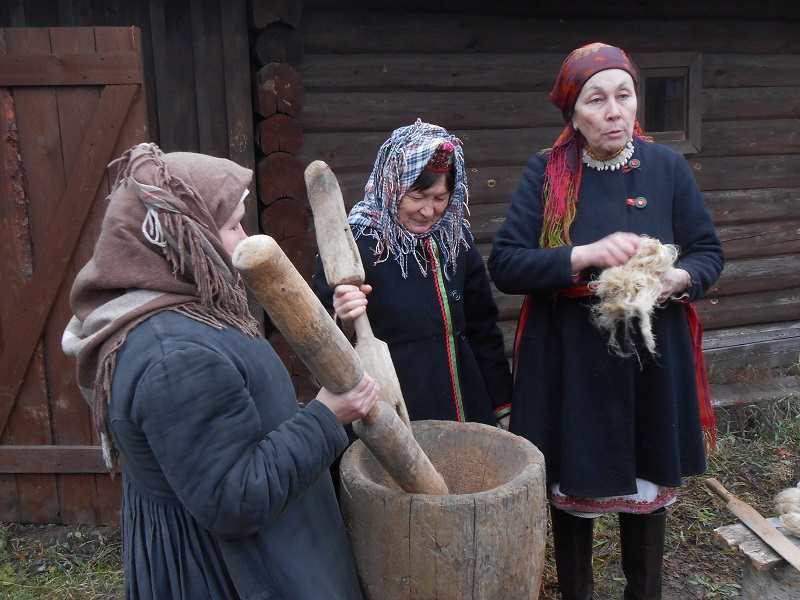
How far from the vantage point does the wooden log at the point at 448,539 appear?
5.13ft

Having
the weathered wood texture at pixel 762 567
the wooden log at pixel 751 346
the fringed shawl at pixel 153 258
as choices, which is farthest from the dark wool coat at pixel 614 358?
the wooden log at pixel 751 346

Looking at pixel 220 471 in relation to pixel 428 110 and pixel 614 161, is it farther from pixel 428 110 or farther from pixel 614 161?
pixel 428 110

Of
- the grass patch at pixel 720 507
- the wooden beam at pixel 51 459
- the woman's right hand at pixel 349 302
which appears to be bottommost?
the grass patch at pixel 720 507

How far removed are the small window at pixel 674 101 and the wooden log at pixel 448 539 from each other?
134 inches

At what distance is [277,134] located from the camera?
11.6 feet

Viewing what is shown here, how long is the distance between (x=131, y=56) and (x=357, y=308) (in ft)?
5.86

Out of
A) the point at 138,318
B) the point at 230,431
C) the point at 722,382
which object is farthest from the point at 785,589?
the point at 722,382

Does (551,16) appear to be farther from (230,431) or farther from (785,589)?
(230,431)

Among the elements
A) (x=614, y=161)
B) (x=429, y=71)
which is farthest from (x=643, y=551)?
(x=429, y=71)

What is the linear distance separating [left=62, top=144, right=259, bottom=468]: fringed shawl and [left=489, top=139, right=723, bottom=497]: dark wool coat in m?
1.09

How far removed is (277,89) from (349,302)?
1.88m

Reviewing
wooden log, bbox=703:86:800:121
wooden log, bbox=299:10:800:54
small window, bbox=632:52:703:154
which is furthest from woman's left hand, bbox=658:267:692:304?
wooden log, bbox=703:86:800:121

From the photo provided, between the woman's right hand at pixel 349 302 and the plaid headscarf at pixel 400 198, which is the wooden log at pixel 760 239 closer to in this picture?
the plaid headscarf at pixel 400 198

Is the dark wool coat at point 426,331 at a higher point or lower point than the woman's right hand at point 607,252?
lower
